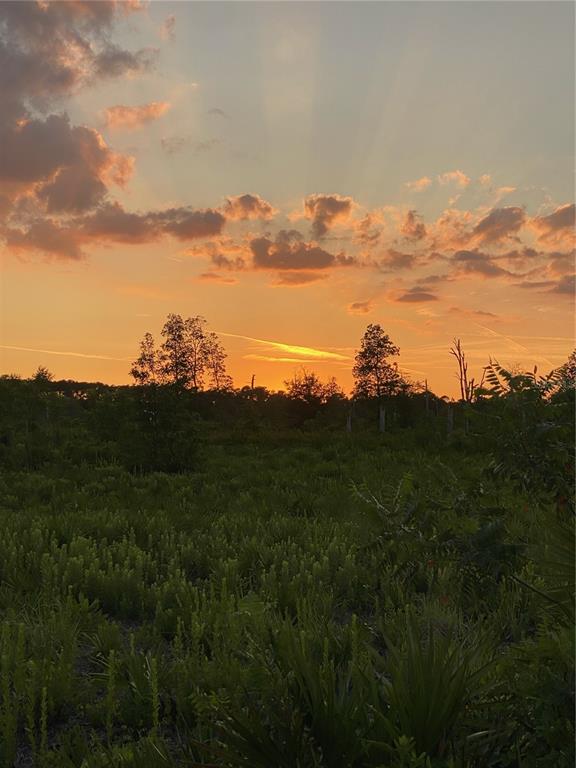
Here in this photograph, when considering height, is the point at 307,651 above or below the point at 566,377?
below

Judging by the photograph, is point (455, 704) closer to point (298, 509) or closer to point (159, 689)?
point (159, 689)

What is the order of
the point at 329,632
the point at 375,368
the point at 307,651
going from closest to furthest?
the point at 307,651, the point at 329,632, the point at 375,368

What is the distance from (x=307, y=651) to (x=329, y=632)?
0.56m

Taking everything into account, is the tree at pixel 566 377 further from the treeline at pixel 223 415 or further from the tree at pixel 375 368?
the tree at pixel 375 368

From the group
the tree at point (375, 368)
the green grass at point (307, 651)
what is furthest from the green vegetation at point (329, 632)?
the tree at point (375, 368)

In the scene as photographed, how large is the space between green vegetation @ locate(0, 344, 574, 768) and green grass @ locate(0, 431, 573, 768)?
14mm

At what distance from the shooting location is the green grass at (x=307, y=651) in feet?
7.89

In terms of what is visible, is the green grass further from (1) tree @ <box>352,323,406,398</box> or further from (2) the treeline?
(1) tree @ <box>352,323,406,398</box>

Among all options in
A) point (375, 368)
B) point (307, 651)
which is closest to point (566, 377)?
point (307, 651)

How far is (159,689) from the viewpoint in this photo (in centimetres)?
345

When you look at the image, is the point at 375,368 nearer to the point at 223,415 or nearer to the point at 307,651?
the point at 223,415

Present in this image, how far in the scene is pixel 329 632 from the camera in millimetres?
3635

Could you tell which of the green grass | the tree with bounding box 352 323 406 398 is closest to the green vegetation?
the green grass

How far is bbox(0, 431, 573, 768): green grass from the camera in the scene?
2.41m
